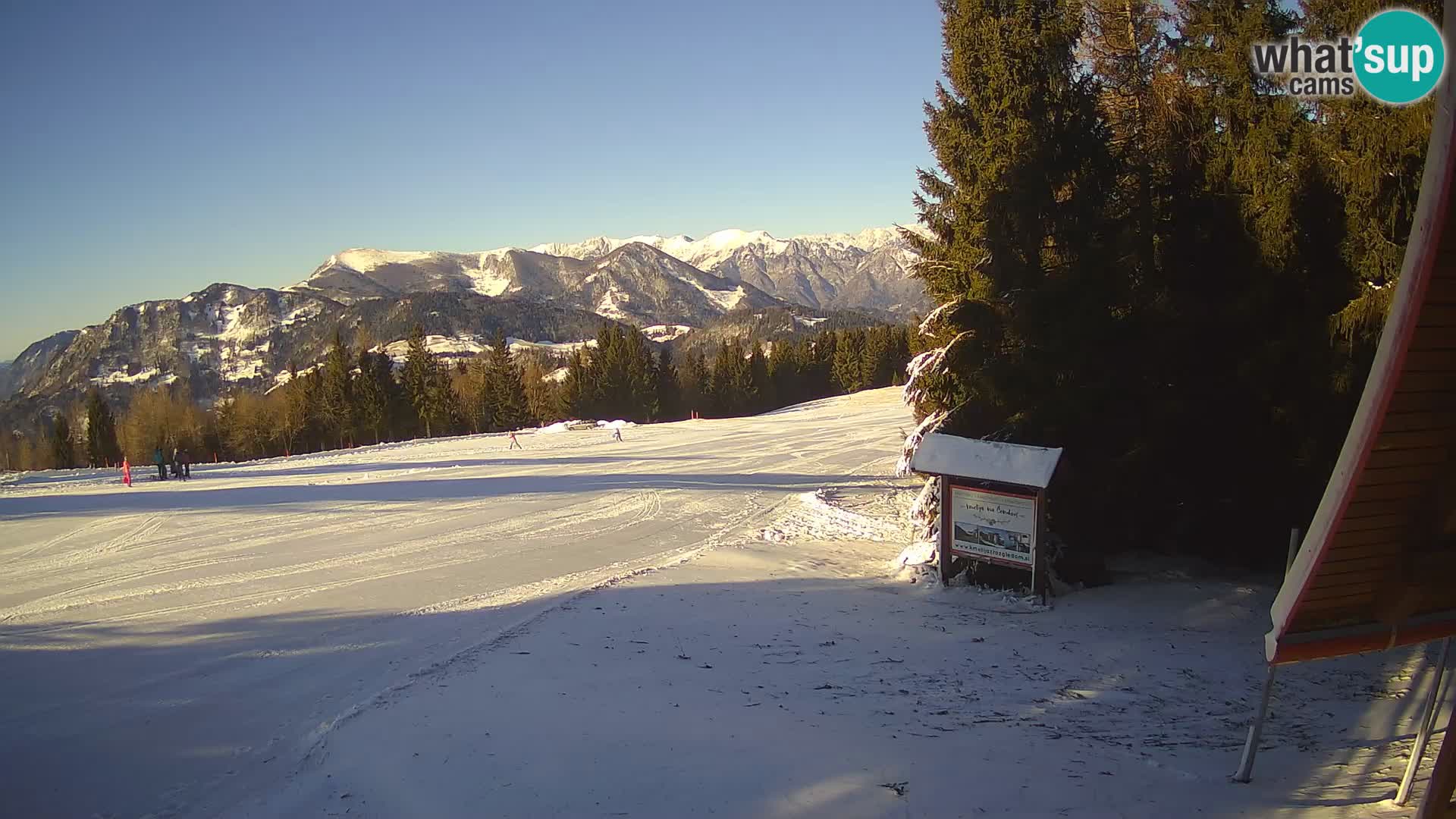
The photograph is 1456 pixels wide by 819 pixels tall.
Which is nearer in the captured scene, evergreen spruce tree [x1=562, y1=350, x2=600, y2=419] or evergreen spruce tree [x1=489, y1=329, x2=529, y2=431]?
evergreen spruce tree [x1=489, y1=329, x2=529, y2=431]

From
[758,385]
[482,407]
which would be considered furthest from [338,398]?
[758,385]

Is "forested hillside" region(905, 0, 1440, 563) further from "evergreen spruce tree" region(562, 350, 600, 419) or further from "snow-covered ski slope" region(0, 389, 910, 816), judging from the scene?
"evergreen spruce tree" region(562, 350, 600, 419)

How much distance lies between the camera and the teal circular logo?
36.3 ft

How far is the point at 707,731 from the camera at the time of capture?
834 cm

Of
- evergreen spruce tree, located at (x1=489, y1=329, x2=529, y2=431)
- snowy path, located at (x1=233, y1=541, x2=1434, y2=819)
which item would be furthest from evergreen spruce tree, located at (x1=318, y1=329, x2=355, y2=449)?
snowy path, located at (x1=233, y1=541, x2=1434, y2=819)

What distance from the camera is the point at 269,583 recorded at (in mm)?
14836

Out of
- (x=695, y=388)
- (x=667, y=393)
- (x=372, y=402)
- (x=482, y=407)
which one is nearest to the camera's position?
(x=372, y=402)

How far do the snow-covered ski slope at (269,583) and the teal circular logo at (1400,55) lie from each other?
1464 centimetres

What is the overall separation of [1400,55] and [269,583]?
68.0ft

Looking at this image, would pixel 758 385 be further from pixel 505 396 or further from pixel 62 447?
pixel 62 447

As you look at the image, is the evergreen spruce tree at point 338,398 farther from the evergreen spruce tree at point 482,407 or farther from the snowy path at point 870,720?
the snowy path at point 870,720

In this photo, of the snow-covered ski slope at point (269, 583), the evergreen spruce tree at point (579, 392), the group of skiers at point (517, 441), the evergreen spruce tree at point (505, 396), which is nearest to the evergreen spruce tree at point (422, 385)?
the evergreen spruce tree at point (505, 396)

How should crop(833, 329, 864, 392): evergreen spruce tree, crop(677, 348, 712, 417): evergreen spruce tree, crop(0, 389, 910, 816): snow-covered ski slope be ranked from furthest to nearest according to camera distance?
crop(833, 329, 864, 392): evergreen spruce tree < crop(677, 348, 712, 417): evergreen spruce tree < crop(0, 389, 910, 816): snow-covered ski slope

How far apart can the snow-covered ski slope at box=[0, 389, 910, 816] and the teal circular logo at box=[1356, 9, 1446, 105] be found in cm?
1464
